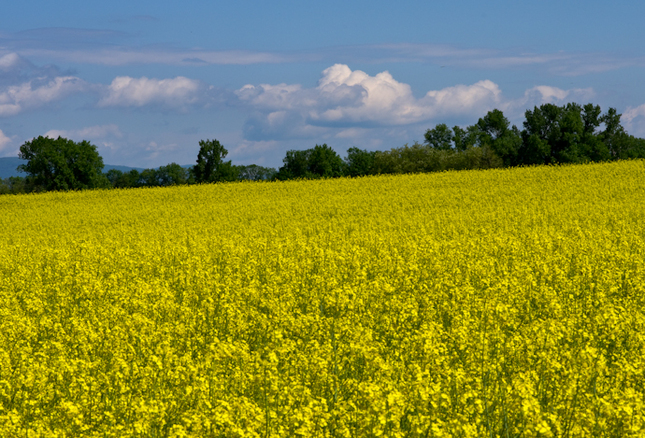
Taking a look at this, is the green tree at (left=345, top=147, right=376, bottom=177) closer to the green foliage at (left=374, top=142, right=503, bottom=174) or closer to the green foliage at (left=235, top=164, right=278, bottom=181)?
the green foliage at (left=374, top=142, right=503, bottom=174)

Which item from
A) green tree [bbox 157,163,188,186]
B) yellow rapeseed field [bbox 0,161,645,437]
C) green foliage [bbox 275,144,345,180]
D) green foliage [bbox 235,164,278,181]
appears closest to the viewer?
yellow rapeseed field [bbox 0,161,645,437]

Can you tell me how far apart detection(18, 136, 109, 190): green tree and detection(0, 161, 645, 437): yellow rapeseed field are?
58859 mm

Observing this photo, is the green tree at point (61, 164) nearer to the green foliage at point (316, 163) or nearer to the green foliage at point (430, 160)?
the green foliage at point (316, 163)

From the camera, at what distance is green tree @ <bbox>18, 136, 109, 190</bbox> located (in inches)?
2977

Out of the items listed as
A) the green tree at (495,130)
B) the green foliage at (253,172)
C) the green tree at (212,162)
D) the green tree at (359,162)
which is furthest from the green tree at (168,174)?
the green tree at (495,130)

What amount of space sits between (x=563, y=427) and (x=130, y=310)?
7.26 meters

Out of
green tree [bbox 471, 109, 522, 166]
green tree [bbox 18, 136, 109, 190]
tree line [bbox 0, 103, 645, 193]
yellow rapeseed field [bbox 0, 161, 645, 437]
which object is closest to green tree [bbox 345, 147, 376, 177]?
tree line [bbox 0, 103, 645, 193]

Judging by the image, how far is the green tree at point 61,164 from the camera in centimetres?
7562

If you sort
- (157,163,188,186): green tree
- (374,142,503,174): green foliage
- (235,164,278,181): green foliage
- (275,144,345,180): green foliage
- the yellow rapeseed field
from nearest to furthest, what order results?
1. the yellow rapeseed field
2. (374,142,503,174): green foliage
3. (275,144,345,180): green foliage
4. (157,163,188,186): green tree
5. (235,164,278,181): green foliage

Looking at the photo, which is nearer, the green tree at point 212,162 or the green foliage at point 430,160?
the green foliage at point 430,160

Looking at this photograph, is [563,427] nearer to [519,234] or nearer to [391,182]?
[519,234]

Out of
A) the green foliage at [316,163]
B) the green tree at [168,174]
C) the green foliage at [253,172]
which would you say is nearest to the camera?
the green foliage at [316,163]

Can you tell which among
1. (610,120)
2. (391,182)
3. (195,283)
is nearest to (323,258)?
(195,283)

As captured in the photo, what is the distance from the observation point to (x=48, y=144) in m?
79.1
